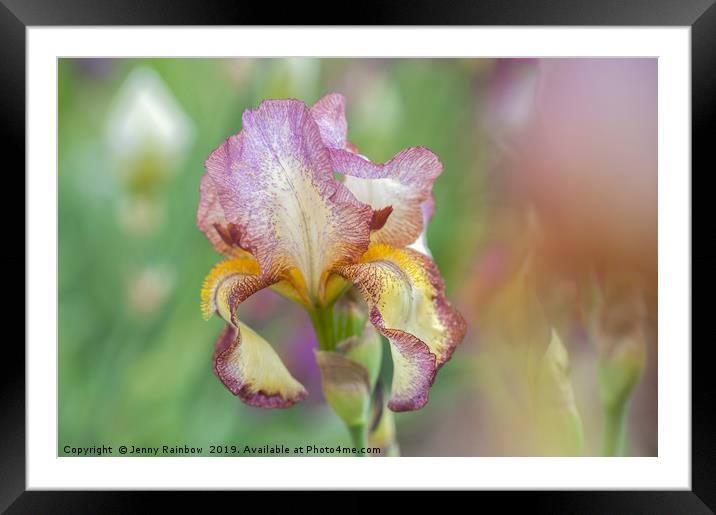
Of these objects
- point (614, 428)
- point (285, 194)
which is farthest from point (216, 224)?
point (614, 428)

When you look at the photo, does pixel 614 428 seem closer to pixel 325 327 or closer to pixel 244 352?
pixel 325 327

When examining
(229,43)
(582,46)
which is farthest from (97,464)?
(582,46)

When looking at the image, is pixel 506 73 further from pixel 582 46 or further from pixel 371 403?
pixel 371 403

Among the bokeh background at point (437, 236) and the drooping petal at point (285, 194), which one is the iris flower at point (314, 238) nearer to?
the drooping petal at point (285, 194)

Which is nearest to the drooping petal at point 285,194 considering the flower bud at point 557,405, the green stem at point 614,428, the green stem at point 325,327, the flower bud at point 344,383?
the green stem at point 325,327

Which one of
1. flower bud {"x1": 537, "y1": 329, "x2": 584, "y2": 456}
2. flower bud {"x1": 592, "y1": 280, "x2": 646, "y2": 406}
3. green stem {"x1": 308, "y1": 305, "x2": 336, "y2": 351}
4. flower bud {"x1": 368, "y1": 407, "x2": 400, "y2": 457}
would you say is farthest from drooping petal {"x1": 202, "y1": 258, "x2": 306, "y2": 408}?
flower bud {"x1": 592, "y1": 280, "x2": 646, "y2": 406}

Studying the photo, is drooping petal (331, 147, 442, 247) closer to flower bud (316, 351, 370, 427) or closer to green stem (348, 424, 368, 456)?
flower bud (316, 351, 370, 427)
